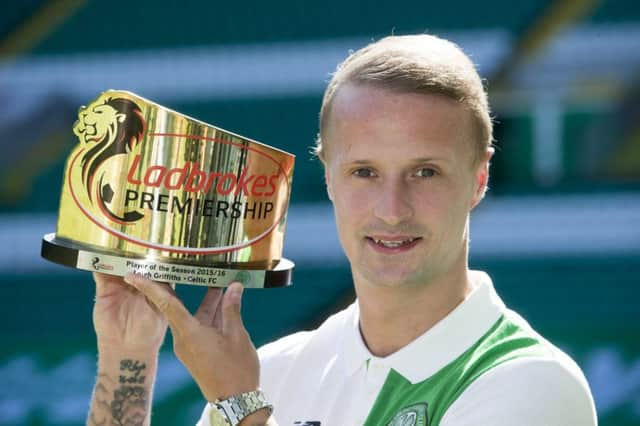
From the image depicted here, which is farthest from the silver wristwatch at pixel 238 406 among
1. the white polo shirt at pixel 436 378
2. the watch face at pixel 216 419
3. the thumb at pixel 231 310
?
the white polo shirt at pixel 436 378

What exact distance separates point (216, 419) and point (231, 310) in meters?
0.21

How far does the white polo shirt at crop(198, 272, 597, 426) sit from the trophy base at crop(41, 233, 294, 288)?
0.28 metres

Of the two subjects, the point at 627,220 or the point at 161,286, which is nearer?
the point at 161,286

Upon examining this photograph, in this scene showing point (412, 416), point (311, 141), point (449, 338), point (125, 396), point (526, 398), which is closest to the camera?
point (526, 398)

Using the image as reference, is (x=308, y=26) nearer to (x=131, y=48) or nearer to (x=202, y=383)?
(x=131, y=48)

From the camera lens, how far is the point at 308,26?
21.8 feet

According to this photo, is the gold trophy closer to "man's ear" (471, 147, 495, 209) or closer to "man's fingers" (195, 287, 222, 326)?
"man's fingers" (195, 287, 222, 326)

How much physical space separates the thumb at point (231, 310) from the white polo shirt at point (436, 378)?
10.9 inches

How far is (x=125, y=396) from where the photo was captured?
251 centimetres

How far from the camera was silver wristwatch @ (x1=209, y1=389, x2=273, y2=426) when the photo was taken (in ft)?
7.11

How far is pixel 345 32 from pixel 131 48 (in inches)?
50.2

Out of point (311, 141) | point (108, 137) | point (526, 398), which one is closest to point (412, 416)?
point (526, 398)

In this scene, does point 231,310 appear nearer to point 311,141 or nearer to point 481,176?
point 481,176

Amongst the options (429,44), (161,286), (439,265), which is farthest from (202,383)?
(429,44)
